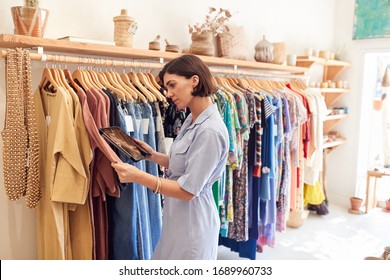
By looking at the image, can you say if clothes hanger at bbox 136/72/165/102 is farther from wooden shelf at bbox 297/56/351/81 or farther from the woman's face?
wooden shelf at bbox 297/56/351/81

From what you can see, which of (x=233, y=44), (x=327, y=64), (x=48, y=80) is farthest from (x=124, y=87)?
(x=327, y=64)

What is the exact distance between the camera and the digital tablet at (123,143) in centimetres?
155

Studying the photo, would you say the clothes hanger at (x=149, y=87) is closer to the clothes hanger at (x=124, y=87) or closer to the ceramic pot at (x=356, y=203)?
the clothes hanger at (x=124, y=87)

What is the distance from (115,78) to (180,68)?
601mm

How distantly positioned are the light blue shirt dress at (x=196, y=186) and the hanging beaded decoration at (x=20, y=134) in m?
0.61

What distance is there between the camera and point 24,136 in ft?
5.26

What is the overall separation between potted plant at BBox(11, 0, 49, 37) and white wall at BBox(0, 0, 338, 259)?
21 centimetres

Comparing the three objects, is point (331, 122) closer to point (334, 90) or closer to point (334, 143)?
point (334, 143)

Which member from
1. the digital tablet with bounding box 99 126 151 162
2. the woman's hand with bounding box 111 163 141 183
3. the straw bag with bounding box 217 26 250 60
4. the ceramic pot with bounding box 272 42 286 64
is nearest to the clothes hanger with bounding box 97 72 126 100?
the digital tablet with bounding box 99 126 151 162

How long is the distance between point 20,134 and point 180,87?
0.72 metres

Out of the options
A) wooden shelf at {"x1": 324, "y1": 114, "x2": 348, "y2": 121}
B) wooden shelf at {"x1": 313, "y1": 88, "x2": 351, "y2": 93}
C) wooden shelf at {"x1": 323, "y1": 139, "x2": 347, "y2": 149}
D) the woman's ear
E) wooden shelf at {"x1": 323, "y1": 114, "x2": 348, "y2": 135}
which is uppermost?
the woman's ear

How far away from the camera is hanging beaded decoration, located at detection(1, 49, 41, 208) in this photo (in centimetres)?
157

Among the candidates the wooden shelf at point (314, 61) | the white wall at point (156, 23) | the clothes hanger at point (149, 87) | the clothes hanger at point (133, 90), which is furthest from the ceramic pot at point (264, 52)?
the clothes hanger at point (133, 90)

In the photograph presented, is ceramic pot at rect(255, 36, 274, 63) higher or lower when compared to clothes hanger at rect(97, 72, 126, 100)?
higher
